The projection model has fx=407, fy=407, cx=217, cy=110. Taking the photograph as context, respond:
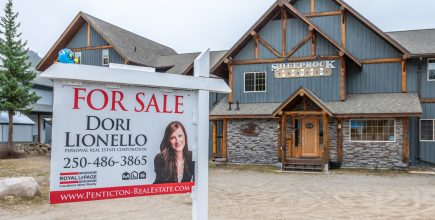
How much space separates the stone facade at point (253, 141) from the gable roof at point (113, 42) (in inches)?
359

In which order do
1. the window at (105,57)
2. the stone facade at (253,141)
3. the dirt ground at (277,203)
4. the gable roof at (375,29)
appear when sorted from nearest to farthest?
the dirt ground at (277,203) < the gable roof at (375,29) < the stone facade at (253,141) < the window at (105,57)

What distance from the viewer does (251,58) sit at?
75.6 ft

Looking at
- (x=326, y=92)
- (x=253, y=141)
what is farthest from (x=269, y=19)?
(x=253, y=141)

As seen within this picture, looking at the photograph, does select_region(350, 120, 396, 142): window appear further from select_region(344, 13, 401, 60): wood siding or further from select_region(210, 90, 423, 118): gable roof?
select_region(344, 13, 401, 60): wood siding

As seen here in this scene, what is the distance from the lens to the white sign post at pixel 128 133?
13.5 ft

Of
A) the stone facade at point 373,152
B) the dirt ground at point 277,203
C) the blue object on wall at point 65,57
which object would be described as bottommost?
the dirt ground at point 277,203

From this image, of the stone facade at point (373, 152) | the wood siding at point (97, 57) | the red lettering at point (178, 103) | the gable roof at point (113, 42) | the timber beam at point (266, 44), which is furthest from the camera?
the wood siding at point (97, 57)

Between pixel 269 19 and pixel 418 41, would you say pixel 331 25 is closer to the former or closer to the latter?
pixel 269 19

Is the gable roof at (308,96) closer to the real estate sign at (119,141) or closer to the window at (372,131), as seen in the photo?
the window at (372,131)

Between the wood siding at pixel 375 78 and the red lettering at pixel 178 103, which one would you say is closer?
the red lettering at pixel 178 103

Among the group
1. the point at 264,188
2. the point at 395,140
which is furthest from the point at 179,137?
the point at 395,140

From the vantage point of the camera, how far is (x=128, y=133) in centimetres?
455

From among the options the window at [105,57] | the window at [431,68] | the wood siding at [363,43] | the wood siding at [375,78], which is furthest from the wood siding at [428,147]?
the window at [105,57]

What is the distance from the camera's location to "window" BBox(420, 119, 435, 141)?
67.8 ft
